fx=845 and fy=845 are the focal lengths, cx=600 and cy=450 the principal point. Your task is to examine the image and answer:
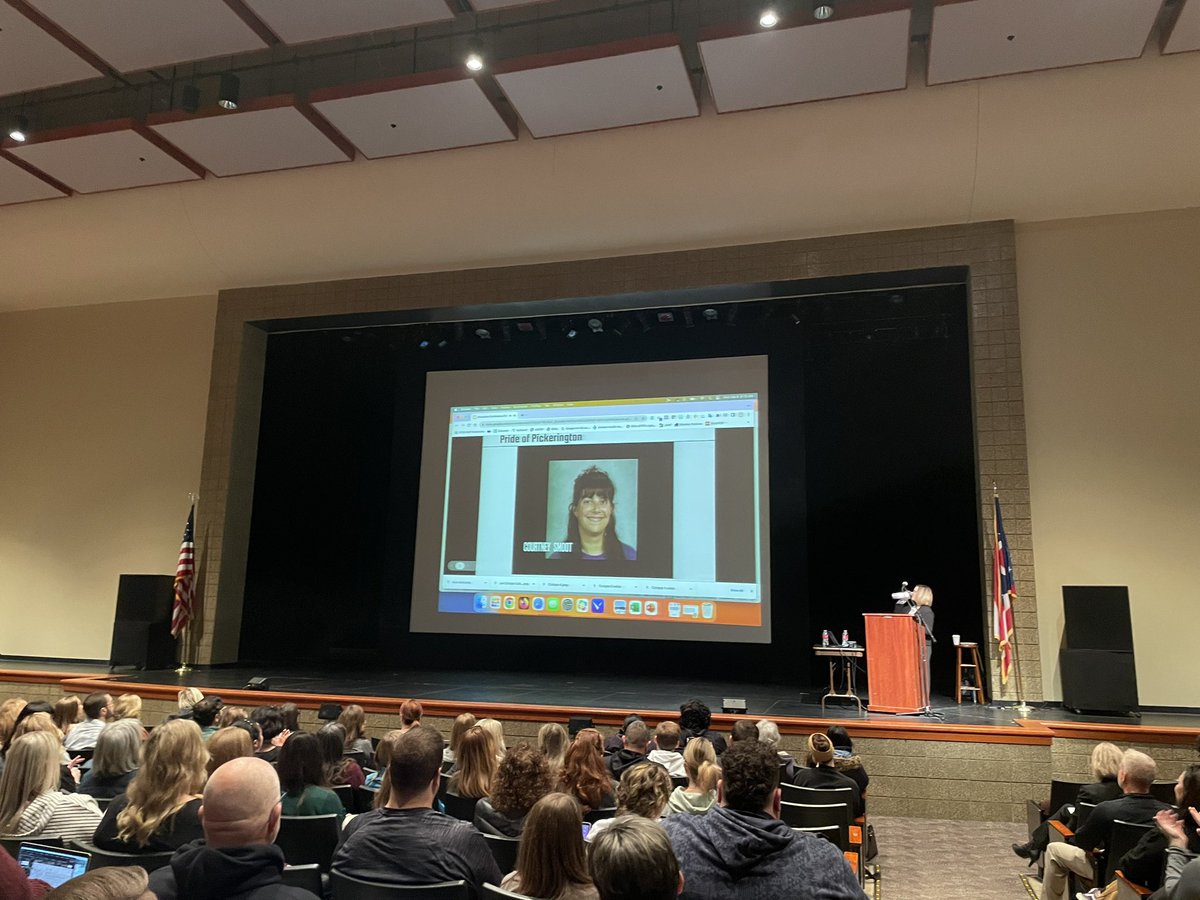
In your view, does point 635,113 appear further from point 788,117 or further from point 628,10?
point 788,117

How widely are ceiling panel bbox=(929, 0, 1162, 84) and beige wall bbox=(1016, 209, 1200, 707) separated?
6.74ft

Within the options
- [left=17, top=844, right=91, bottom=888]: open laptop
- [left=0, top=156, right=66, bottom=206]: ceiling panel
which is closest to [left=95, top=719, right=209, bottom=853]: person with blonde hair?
[left=17, top=844, right=91, bottom=888]: open laptop

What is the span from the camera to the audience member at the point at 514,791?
2748 millimetres

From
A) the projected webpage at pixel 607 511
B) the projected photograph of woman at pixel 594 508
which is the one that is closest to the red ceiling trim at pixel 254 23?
the projected webpage at pixel 607 511

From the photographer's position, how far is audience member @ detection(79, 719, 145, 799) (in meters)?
3.13

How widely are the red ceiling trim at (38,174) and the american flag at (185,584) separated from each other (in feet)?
12.4

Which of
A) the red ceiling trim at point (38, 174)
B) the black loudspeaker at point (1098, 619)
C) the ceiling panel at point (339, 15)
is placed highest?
the ceiling panel at point (339, 15)

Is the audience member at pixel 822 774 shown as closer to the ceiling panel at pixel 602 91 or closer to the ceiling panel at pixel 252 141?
the ceiling panel at pixel 602 91

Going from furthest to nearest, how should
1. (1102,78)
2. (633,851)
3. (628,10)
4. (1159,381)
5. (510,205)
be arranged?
(510,205) < (1159,381) < (628,10) < (1102,78) < (633,851)

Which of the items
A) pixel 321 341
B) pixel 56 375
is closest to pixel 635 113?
pixel 321 341

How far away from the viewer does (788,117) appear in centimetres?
750

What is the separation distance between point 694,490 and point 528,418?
2141 millimetres

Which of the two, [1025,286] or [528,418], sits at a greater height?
[1025,286]

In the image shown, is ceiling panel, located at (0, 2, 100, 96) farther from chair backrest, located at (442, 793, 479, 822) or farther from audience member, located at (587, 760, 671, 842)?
audience member, located at (587, 760, 671, 842)
